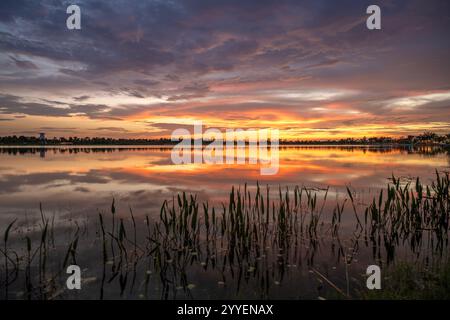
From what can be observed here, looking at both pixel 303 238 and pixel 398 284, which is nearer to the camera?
pixel 398 284

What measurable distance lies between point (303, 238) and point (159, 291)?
5141mm

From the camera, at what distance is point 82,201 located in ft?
48.8

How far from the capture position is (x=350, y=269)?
7.44 metres

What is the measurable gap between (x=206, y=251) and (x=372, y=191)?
44.2 feet

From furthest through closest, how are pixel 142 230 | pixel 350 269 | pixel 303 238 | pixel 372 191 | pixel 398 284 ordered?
pixel 372 191 < pixel 142 230 < pixel 303 238 < pixel 350 269 < pixel 398 284

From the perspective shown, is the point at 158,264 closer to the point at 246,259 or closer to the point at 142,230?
the point at 246,259

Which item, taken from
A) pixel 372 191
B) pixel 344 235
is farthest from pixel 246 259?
pixel 372 191
